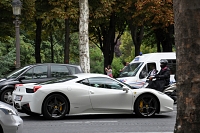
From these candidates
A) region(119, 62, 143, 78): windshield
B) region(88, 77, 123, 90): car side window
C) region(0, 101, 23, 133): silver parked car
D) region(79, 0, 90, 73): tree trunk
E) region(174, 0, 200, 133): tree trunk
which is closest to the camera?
region(174, 0, 200, 133): tree trunk

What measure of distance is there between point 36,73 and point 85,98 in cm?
548

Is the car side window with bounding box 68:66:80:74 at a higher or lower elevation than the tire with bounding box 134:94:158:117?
higher

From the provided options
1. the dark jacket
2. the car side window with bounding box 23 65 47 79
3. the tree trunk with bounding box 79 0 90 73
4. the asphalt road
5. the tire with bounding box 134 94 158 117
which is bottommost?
the asphalt road

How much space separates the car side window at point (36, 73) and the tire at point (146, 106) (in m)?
5.67

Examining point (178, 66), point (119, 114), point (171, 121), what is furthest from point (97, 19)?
point (178, 66)

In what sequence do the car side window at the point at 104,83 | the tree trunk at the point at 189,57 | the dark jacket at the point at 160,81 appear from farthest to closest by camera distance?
the dark jacket at the point at 160,81, the car side window at the point at 104,83, the tree trunk at the point at 189,57

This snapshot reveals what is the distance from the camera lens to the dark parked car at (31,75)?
19016 mm

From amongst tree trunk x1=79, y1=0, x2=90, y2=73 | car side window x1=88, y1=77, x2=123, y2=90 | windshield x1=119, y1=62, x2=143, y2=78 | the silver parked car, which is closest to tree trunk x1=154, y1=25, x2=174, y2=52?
tree trunk x1=79, y1=0, x2=90, y2=73

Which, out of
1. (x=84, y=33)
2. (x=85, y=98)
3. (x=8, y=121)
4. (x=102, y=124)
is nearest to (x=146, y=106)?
(x=85, y=98)

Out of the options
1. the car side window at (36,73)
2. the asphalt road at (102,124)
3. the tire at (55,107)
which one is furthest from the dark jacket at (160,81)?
the tire at (55,107)

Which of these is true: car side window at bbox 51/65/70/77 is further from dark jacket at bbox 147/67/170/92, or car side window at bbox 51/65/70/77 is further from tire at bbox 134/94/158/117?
tire at bbox 134/94/158/117

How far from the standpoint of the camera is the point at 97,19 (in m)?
35.6

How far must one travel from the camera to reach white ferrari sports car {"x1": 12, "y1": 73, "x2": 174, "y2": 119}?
13789mm

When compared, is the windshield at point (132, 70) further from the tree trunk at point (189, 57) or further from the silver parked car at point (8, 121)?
the tree trunk at point (189, 57)
